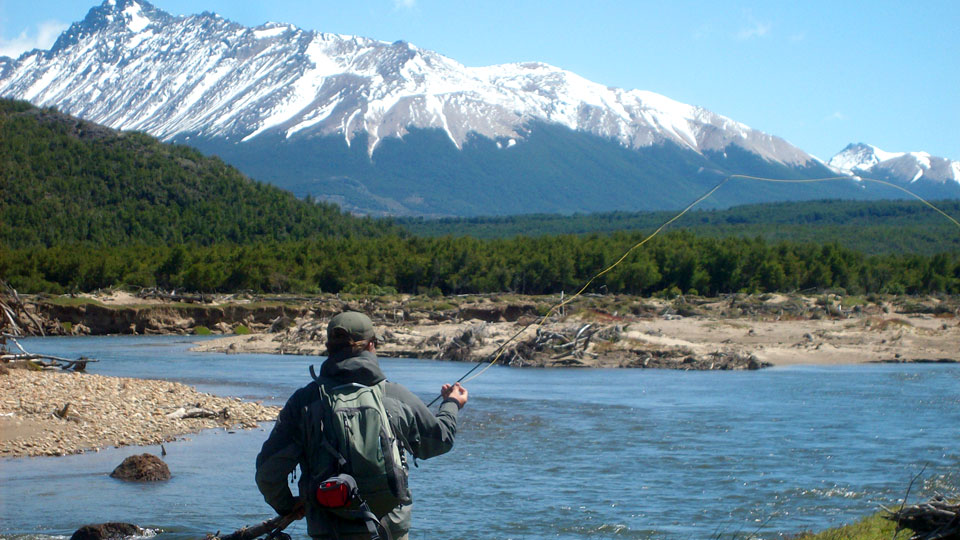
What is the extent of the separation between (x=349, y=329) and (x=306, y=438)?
0.57 meters

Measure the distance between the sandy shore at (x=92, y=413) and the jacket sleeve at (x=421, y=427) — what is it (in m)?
11.2

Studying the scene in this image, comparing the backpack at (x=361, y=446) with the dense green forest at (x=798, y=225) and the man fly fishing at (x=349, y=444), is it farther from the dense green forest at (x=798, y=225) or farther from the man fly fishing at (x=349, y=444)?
the dense green forest at (x=798, y=225)

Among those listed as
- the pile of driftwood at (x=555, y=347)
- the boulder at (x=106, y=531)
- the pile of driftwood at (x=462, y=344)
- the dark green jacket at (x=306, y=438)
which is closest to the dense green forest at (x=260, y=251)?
the pile of driftwood at (x=555, y=347)

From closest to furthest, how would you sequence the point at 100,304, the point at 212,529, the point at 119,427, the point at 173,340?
1. the point at 212,529
2. the point at 119,427
3. the point at 173,340
4. the point at 100,304

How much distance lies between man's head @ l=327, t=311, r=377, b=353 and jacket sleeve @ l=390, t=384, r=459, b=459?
271mm

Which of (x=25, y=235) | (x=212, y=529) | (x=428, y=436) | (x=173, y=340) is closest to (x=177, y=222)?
(x=25, y=235)

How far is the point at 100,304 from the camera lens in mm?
47938

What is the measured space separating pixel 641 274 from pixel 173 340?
27258 millimetres

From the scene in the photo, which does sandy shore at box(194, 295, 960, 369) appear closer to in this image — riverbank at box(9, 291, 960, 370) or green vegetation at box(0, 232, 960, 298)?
riverbank at box(9, 291, 960, 370)

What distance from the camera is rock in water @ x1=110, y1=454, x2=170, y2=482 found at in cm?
1273

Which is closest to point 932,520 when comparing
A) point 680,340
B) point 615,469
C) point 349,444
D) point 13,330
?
point 349,444

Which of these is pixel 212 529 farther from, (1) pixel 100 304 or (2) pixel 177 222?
(2) pixel 177 222

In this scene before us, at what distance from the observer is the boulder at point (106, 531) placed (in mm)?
9633

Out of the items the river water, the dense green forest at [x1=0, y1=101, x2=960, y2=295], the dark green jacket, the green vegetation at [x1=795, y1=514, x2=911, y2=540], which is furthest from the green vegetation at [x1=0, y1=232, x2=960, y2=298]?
the dark green jacket
